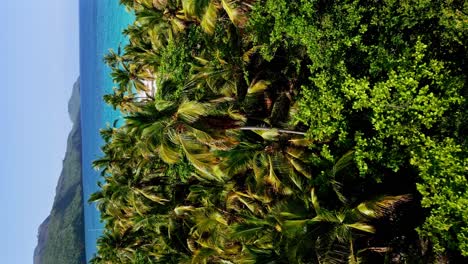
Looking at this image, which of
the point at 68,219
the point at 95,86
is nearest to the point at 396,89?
the point at 95,86

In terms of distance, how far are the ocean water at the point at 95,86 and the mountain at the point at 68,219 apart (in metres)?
3.94

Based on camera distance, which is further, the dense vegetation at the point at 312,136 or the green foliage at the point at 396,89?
the dense vegetation at the point at 312,136

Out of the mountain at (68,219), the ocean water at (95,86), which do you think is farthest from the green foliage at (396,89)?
the mountain at (68,219)

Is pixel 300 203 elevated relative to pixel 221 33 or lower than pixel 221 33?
lower

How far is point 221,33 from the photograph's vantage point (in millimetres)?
17781

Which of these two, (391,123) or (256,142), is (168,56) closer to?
(256,142)

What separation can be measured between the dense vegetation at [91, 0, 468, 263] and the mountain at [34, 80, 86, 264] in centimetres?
4351

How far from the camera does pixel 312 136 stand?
13539mm

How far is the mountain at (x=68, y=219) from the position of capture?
58906 millimetres

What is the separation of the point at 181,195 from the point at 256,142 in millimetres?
5461

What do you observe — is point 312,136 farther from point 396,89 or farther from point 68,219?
point 68,219

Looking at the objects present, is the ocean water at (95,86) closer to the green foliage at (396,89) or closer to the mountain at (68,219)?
the mountain at (68,219)

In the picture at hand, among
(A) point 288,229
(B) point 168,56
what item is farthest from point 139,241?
(A) point 288,229

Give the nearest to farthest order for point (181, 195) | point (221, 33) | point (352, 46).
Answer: point (352, 46) → point (221, 33) → point (181, 195)
